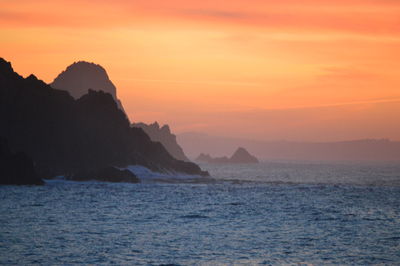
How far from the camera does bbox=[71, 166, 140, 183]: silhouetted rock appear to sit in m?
137

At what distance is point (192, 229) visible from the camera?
57.8 meters

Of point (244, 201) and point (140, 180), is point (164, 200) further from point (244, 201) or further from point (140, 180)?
point (140, 180)

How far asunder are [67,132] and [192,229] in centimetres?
11058

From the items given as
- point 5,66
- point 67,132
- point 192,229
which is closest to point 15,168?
point 67,132

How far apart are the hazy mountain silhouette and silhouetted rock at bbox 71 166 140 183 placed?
16.3ft

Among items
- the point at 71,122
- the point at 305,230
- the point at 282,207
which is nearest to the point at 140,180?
the point at 71,122

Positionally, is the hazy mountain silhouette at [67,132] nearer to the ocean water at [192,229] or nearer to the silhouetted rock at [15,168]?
the silhouetted rock at [15,168]

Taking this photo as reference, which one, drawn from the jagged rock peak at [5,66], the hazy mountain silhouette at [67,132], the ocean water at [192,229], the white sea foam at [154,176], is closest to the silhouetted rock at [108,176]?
the hazy mountain silhouette at [67,132]

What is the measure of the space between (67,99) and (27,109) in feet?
63.6

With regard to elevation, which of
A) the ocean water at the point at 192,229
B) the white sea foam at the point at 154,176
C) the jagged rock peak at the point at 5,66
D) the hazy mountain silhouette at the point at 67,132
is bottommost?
the ocean water at the point at 192,229

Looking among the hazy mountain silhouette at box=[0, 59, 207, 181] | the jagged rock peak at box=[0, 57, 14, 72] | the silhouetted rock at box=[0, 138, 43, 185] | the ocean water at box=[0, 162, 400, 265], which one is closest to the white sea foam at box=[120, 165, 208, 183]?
the hazy mountain silhouette at box=[0, 59, 207, 181]

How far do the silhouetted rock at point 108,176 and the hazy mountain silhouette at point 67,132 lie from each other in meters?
4.96

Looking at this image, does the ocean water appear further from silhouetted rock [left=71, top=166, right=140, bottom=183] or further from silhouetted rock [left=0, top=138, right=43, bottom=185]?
silhouetted rock [left=71, top=166, right=140, bottom=183]

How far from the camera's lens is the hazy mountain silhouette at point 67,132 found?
491ft
